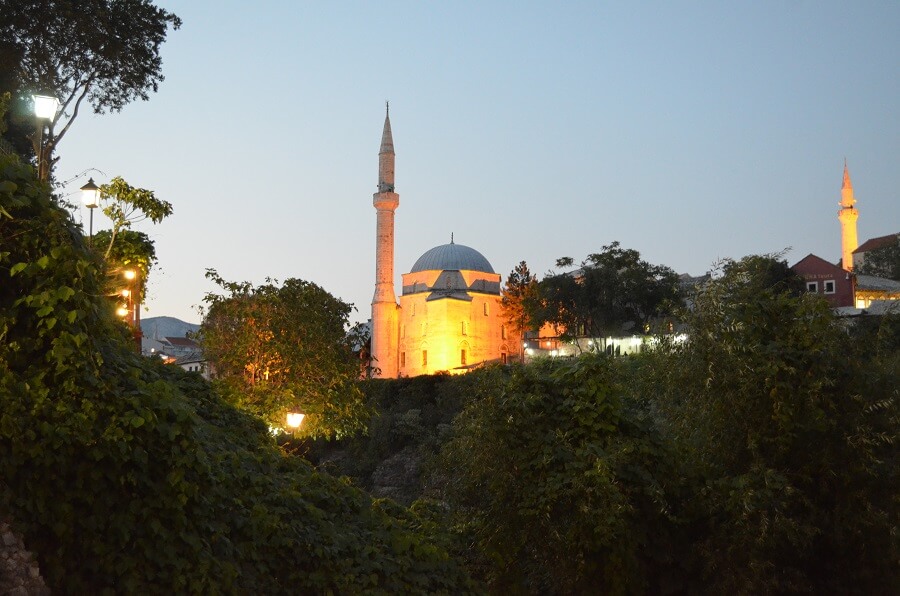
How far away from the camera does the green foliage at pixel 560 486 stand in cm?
1137

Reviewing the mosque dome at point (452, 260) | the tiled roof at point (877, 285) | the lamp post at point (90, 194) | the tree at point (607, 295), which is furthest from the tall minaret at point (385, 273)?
the lamp post at point (90, 194)

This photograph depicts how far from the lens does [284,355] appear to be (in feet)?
66.7

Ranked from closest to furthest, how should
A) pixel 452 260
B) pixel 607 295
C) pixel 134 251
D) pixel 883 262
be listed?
pixel 134 251 < pixel 607 295 < pixel 452 260 < pixel 883 262

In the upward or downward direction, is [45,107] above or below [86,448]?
above

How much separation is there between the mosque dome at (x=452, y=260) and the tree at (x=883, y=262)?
98.4 feet

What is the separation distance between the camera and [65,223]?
272 inches

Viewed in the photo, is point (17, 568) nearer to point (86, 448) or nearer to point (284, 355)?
point (86, 448)

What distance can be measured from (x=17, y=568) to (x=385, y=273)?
205 ft

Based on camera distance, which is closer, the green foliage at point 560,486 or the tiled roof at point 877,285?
the green foliage at point 560,486

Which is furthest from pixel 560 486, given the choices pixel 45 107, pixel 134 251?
pixel 134 251

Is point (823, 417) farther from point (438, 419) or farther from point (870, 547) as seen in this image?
point (438, 419)

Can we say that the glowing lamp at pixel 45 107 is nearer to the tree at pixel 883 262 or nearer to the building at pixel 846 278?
the building at pixel 846 278

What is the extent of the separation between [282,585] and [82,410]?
2428mm

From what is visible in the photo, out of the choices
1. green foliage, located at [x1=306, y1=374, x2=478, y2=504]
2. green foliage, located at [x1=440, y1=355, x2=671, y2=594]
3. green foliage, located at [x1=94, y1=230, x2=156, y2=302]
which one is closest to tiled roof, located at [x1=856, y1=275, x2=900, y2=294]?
green foliage, located at [x1=306, y1=374, x2=478, y2=504]
